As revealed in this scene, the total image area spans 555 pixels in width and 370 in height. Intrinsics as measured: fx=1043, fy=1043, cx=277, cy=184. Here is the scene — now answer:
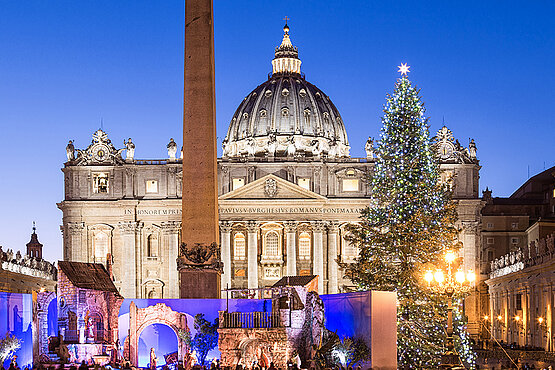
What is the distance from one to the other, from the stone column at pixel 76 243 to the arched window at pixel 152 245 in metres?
5.51

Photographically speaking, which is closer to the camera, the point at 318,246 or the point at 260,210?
the point at 260,210

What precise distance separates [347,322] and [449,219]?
6.22 m

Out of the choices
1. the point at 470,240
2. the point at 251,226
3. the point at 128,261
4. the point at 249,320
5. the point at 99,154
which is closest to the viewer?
the point at 249,320

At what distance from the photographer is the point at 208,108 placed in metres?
32.7

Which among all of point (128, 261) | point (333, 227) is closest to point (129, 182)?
point (128, 261)

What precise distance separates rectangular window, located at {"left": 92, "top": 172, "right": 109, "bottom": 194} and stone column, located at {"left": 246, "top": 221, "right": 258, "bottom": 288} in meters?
13.4

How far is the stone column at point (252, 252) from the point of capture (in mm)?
92375

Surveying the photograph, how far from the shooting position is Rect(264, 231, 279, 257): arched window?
94438 millimetres

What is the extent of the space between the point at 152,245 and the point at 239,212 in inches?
343

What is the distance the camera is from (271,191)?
9206cm

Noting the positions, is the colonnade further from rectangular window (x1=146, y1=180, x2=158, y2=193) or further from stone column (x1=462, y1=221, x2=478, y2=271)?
stone column (x1=462, y1=221, x2=478, y2=271)

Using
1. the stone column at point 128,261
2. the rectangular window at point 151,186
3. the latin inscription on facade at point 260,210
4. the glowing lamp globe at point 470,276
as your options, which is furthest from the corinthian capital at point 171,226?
the glowing lamp globe at point 470,276

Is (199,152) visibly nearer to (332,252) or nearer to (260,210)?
(260,210)

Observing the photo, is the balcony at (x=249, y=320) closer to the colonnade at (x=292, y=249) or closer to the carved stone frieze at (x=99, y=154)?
the colonnade at (x=292, y=249)
